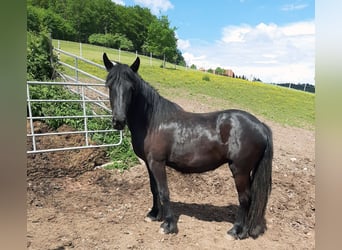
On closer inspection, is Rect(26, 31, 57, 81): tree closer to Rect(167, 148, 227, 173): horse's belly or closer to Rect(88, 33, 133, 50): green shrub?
Rect(88, 33, 133, 50): green shrub

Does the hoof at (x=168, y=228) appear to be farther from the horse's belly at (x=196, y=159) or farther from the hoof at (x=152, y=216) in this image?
the horse's belly at (x=196, y=159)

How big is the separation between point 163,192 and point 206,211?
0.85 m

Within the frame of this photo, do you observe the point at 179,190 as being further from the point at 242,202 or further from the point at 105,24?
the point at 105,24

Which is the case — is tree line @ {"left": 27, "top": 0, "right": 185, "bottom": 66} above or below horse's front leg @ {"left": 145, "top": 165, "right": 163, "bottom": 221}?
above

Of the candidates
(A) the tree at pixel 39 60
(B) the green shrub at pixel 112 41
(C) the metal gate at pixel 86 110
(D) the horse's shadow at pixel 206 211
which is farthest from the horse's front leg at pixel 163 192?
(A) the tree at pixel 39 60

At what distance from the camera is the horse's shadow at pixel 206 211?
10.1ft

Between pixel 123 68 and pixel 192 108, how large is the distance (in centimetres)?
241

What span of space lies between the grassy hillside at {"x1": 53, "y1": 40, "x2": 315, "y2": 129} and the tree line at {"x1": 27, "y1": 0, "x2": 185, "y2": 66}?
168 millimetres

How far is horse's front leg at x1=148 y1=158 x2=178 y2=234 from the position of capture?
259cm

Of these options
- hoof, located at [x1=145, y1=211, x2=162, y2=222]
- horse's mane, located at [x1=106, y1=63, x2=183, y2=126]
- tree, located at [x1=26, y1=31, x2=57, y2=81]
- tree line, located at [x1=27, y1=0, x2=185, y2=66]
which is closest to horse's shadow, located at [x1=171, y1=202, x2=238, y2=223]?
hoof, located at [x1=145, y1=211, x2=162, y2=222]

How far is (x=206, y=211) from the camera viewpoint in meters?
3.23

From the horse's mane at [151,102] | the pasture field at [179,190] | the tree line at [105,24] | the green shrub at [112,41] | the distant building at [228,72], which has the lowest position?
the pasture field at [179,190]

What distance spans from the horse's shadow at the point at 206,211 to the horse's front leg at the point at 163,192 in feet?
1.05

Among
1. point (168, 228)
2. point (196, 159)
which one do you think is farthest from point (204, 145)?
point (168, 228)
